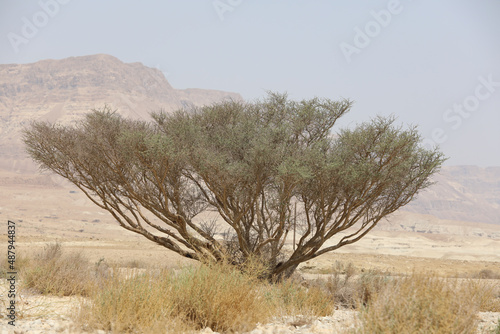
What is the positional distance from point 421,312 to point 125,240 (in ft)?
185

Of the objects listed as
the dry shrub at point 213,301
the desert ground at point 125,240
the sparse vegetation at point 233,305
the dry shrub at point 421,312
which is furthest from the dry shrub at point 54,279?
the desert ground at point 125,240

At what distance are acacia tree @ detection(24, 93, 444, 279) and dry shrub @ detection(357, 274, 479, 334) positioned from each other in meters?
7.91

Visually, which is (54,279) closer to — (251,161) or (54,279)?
(54,279)

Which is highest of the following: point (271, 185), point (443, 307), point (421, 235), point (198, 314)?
point (271, 185)

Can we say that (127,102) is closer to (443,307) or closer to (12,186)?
(12,186)

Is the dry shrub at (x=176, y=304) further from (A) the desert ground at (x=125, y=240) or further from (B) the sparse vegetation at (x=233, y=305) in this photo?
(A) the desert ground at (x=125, y=240)

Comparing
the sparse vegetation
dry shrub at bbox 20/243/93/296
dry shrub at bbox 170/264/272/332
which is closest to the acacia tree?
dry shrub at bbox 20/243/93/296

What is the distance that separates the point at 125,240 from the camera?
58.9m

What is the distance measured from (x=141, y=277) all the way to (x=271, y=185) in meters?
9.54

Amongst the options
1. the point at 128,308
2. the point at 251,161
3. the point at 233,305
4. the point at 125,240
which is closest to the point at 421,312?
the point at 233,305

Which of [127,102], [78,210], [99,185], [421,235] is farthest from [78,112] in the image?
[99,185]

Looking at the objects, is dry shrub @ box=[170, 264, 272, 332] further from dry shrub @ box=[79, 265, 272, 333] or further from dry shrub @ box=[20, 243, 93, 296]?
dry shrub @ box=[20, 243, 93, 296]

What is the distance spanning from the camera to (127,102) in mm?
194125

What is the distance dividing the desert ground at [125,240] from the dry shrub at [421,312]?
23.9m
